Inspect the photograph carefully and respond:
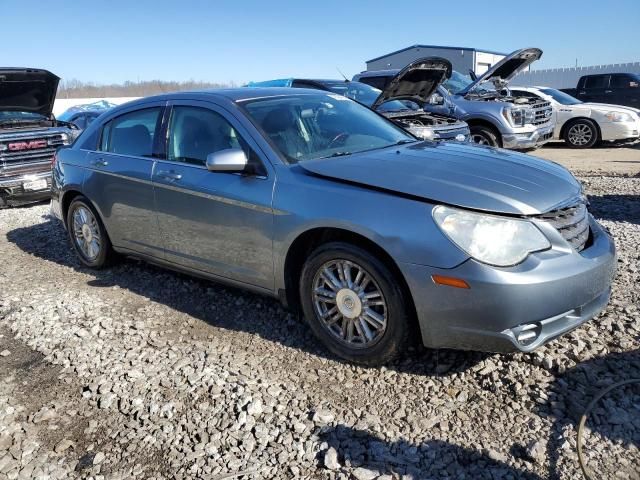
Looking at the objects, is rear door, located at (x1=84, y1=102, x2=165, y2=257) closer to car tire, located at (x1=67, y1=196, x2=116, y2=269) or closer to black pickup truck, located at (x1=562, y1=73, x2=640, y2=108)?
car tire, located at (x1=67, y1=196, x2=116, y2=269)

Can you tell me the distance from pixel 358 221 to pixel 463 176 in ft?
2.16

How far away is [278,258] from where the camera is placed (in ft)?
11.6

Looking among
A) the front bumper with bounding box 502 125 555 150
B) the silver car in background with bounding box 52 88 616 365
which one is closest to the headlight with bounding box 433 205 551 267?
the silver car in background with bounding box 52 88 616 365

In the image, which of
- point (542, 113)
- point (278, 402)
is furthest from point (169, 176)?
point (542, 113)

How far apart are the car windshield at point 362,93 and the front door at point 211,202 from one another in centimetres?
622

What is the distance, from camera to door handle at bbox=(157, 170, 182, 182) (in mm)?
4125

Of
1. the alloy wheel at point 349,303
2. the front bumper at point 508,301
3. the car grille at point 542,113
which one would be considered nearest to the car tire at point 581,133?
the car grille at point 542,113

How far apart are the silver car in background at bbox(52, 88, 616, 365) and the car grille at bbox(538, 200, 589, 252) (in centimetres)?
1

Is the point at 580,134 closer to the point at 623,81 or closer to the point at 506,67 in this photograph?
the point at 506,67

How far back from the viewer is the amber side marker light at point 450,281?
2781mm

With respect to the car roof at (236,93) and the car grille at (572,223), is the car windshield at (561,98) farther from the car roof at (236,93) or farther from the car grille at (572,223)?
the car grille at (572,223)

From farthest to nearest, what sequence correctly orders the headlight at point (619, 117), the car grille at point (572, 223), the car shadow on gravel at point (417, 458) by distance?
the headlight at point (619, 117), the car grille at point (572, 223), the car shadow on gravel at point (417, 458)

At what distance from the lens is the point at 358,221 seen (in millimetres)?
3080

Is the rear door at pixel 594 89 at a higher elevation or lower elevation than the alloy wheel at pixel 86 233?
higher
